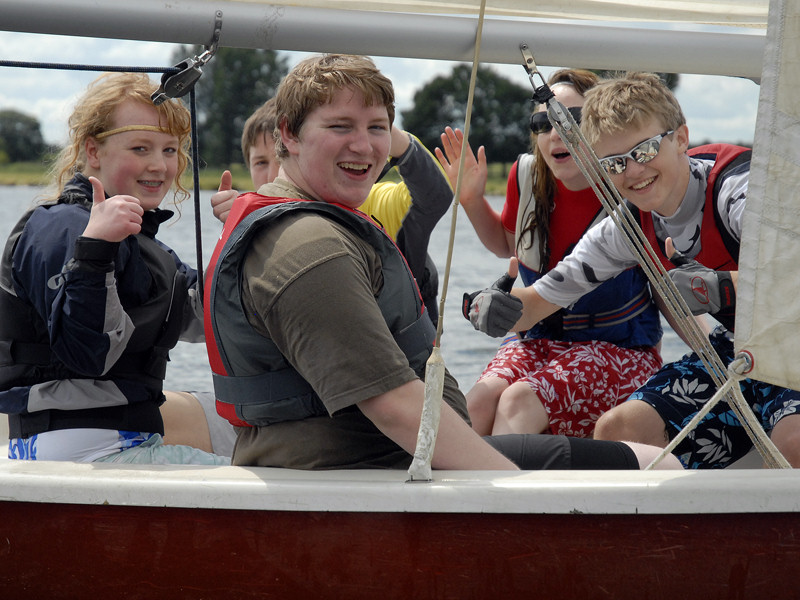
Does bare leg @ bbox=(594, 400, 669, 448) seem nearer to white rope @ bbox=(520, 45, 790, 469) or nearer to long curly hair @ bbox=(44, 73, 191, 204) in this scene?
white rope @ bbox=(520, 45, 790, 469)

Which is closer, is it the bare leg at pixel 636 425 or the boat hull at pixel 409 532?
the boat hull at pixel 409 532

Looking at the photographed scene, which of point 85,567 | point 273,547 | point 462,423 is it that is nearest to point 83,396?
point 85,567

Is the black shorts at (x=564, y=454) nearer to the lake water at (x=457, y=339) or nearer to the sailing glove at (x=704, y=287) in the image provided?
the sailing glove at (x=704, y=287)

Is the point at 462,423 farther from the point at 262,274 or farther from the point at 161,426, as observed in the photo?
the point at 161,426

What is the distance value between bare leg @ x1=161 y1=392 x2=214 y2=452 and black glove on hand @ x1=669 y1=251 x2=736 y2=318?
1.27 m

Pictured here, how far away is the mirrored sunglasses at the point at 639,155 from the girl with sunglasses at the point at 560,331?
37 cm

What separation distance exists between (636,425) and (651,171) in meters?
0.59

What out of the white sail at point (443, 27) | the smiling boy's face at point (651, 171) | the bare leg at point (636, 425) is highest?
the white sail at point (443, 27)

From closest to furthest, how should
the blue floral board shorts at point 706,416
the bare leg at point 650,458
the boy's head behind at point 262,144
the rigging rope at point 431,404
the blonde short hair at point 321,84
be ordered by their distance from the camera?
the rigging rope at point 431,404, the blonde short hair at point 321,84, the bare leg at point 650,458, the blue floral board shorts at point 706,416, the boy's head behind at point 262,144

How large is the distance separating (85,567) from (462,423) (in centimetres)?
71

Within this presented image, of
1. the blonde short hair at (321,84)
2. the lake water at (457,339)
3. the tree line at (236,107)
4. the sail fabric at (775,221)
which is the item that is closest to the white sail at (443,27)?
the blonde short hair at (321,84)

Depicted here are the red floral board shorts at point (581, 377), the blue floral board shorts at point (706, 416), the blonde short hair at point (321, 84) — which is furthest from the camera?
the red floral board shorts at point (581, 377)

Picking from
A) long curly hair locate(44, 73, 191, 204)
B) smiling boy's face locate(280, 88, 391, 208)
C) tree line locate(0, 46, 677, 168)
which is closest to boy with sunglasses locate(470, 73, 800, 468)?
smiling boy's face locate(280, 88, 391, 208)

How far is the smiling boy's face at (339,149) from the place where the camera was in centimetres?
175
